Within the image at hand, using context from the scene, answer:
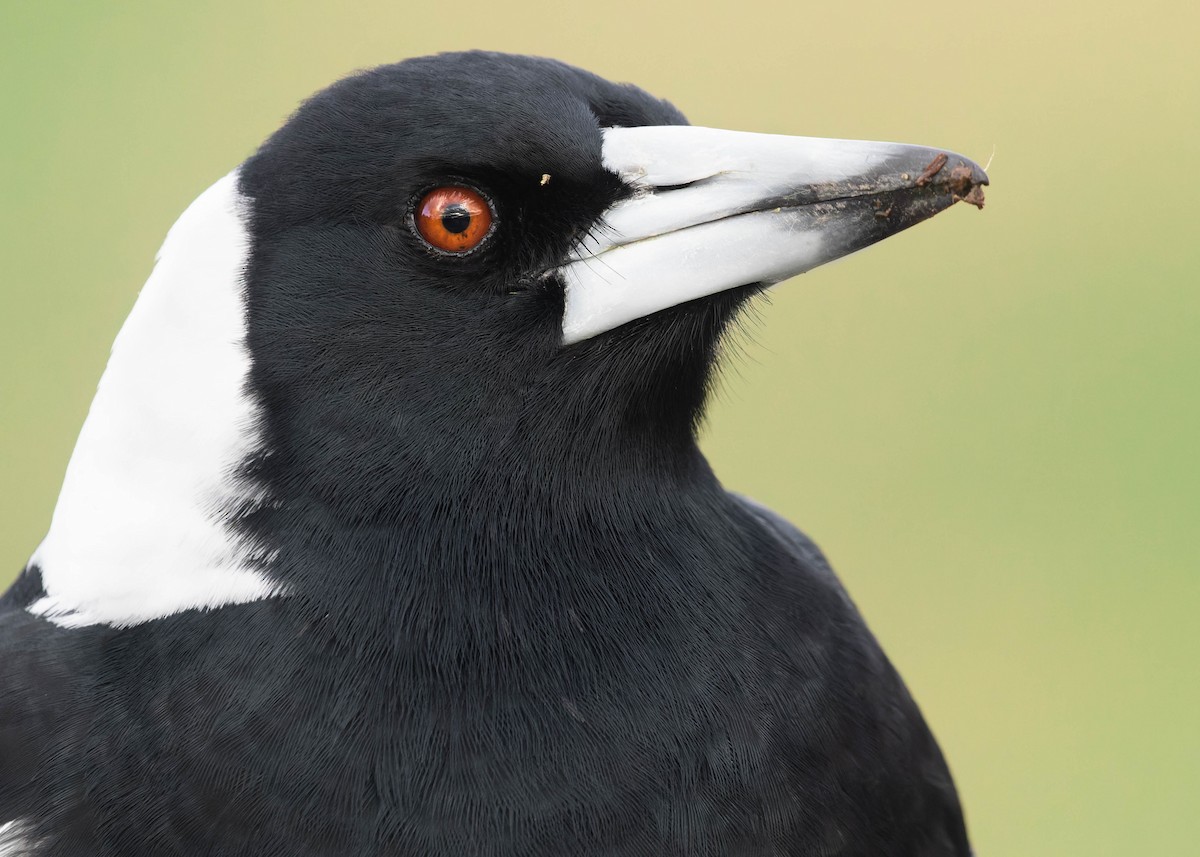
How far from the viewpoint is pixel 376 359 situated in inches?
84.7

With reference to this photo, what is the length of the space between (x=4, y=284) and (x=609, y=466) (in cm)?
573

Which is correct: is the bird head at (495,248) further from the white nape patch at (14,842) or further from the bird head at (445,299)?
the white nape patch at (14,842)

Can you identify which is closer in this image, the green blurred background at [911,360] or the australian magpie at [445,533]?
the australian magpie at [445,533]

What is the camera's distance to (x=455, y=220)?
2117 mm

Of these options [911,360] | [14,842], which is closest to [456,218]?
[14,842]

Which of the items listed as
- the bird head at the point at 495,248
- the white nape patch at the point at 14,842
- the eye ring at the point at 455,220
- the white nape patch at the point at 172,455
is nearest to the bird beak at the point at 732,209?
the bird head at the point at 495,248

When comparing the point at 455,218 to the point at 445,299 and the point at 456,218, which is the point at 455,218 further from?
the point at 445,299

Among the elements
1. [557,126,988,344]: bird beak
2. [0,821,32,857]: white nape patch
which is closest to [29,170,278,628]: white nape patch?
[0,821,32,857]: white nape patch

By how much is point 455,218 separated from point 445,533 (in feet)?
1.28

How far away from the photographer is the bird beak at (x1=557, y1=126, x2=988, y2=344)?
2.08m

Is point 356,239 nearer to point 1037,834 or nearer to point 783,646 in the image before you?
point 783,646

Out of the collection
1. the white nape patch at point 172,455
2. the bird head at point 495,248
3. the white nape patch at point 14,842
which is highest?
the bird head at point 495,248

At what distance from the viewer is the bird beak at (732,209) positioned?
208 centimetres

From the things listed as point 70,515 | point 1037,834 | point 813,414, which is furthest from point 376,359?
point 813,414
